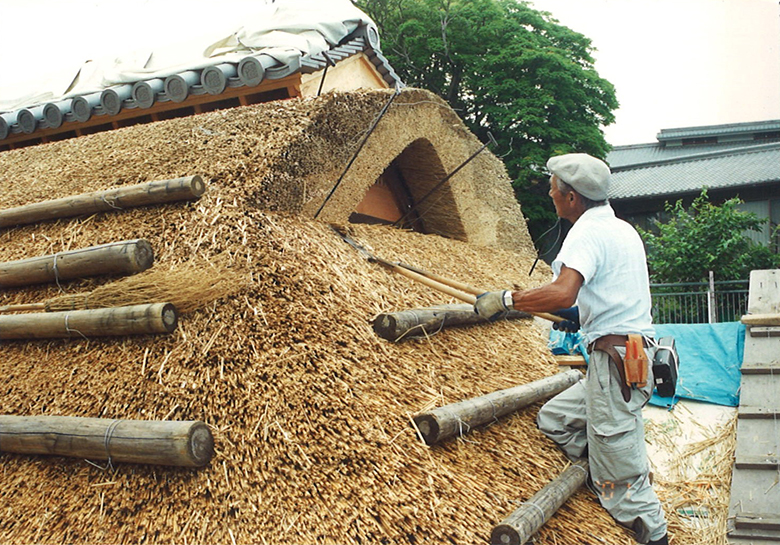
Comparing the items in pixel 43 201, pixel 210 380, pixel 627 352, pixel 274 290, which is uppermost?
pixel 43 201

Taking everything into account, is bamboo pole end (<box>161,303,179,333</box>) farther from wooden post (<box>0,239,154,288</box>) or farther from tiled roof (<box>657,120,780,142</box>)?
tiled roof (<box>657,120,780,142</box>)

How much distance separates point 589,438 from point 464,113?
1561 centimetres

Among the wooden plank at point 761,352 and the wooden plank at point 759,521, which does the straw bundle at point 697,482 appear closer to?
the wooden plank at point 759,521

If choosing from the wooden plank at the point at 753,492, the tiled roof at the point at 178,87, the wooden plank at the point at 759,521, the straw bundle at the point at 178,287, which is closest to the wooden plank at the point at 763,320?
the wooden plank at the point at 753,492

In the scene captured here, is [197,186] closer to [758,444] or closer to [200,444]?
[200,444]

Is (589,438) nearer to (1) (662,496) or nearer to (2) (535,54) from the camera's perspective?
(1) (662,496)

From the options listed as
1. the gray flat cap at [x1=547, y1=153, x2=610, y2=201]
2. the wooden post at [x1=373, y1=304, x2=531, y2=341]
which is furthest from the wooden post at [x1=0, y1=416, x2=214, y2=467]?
the gray flat cap at [x1=547, y1=153, x2=610, y2=201]

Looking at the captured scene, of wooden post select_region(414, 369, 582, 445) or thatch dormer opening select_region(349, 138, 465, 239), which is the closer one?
wooden post select_region(414, 369, 582, 445)

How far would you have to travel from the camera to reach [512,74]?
54.8 ft

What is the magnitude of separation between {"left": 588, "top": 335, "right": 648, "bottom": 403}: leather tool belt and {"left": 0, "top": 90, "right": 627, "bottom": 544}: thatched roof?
0.61m

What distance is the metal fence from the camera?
10509mm

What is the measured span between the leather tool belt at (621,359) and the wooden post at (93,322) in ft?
6.86

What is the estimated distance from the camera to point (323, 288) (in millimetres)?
3078

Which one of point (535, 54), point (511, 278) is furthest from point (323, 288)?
point (535, 54)
